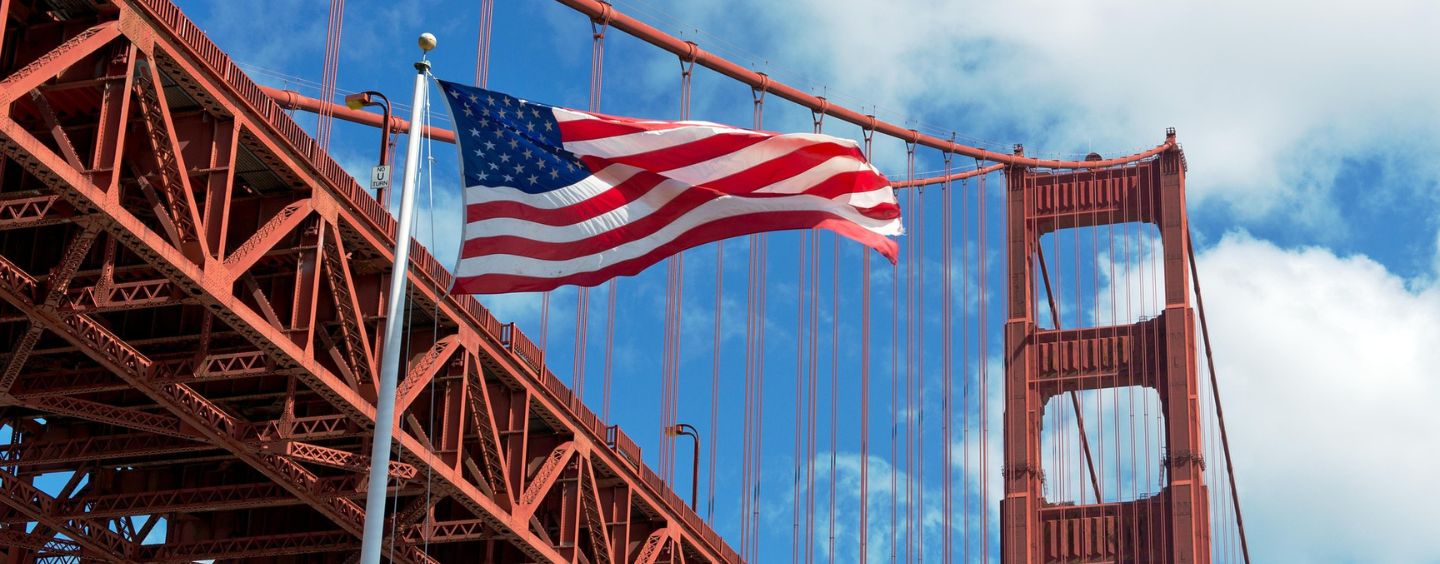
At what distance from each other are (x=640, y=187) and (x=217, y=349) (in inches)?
331

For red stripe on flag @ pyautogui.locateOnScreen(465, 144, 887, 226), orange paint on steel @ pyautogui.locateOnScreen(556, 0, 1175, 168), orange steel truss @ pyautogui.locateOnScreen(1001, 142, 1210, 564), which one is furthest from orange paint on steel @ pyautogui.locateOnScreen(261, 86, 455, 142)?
orange steel truss @ pyautogui.locateOnScreen(1001, 142, 1210, 564)

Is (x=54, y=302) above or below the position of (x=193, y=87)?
below

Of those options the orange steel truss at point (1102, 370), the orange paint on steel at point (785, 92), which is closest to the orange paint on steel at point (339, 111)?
the orange paint on steel at point (785, 92)

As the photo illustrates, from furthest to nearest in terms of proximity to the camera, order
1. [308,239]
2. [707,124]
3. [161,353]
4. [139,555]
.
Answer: [139,555] < [161,353] < [308,239] < [707,124]

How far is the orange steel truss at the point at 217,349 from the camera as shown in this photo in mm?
24547

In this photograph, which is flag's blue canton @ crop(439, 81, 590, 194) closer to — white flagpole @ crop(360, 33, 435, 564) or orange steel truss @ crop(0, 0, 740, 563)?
white flagpole @ crop(360, 33, 435, 564)

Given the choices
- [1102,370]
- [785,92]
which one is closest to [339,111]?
[785,92]

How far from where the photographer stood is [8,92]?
22312 mm

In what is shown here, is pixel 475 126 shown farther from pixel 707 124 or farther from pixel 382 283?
pixel 382 283

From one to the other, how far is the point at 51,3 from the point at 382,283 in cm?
753

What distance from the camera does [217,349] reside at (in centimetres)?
2978

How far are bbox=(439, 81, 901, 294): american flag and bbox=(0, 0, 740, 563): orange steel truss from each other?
4129 millimetres

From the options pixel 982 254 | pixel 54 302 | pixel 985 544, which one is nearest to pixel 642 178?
pixel 54 302

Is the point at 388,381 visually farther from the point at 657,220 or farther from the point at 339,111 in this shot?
the point at 339,111
